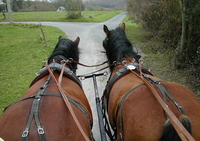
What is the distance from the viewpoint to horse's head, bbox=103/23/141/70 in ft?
9.52

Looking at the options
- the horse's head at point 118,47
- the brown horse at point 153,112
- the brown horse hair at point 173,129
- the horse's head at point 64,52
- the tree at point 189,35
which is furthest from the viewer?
the tree at point 189,35

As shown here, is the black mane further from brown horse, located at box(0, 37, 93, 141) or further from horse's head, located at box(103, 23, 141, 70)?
brown horse, located at box(0, 37, 93, 141)

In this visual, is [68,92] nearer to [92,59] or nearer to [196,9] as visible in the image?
[196,9]

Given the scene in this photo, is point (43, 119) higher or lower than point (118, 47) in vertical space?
lower

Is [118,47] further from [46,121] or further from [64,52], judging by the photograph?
[46,121]

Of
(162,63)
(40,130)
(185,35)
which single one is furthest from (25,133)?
(162,63)

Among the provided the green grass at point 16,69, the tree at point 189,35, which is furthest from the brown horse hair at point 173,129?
the green grass at point 16,69

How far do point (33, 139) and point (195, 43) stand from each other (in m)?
5.74

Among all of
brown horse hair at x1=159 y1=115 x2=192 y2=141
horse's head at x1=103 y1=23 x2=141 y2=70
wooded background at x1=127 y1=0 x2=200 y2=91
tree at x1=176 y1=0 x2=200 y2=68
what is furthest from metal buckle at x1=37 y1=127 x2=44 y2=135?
tree at x1=176 y1=0 x2=200 y2=68

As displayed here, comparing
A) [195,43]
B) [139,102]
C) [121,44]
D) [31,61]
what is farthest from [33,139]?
Result: [31,61]

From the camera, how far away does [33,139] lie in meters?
1.38

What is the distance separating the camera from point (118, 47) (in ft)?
9.82

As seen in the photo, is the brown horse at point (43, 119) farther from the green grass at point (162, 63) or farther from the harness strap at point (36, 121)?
the green grass at point (162, 63)

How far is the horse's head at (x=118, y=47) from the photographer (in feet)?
9.52
